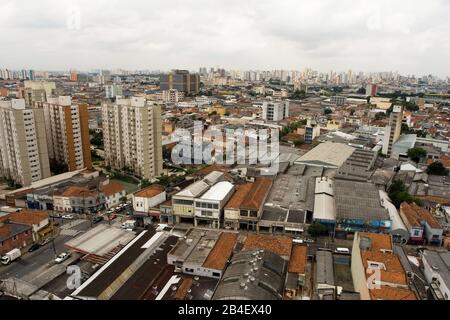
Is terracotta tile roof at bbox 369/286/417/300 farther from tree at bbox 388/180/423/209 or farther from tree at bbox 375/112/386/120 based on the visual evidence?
tree at bbox 375/112/386/120

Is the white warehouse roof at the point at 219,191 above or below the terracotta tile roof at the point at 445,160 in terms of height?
above

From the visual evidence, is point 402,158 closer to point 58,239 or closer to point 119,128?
point 119,128

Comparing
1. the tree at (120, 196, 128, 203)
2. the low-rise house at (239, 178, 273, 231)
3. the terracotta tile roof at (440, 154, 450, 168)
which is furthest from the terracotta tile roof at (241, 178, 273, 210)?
the terracotta tile roof at (440, 154, 450, 168)

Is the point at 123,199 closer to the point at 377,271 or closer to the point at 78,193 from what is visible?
the point at 78,193

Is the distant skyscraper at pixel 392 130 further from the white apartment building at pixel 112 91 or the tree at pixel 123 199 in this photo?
the white apartment building at pixel 112 91

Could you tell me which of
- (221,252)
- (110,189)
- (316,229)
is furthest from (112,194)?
(316,229)

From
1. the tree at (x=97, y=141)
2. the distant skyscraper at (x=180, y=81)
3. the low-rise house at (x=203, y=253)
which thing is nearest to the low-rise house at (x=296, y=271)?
the low-rise house at (x=203, y=253)
